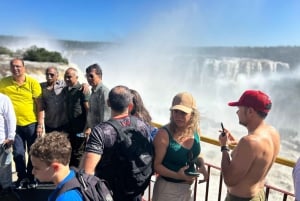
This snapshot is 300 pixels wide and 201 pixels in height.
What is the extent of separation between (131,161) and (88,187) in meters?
0.71

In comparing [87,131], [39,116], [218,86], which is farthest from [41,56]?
[87,131]

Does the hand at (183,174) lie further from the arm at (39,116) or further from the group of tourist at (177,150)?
the arm at (39,116)

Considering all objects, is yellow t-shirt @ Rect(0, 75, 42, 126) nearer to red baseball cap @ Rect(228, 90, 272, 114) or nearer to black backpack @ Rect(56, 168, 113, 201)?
black backpack @ Rect(56, 168, 113, 201)

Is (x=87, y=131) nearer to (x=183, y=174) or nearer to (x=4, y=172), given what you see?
(x=4, y=172)

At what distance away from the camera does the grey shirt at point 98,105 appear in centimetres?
411

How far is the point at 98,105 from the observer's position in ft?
13.5

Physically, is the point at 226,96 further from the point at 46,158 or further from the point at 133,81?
the point at 46,158

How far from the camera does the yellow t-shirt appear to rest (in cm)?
437

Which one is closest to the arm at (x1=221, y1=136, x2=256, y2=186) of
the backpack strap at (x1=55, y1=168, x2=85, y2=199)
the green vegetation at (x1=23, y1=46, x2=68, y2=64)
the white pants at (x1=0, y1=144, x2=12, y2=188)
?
the backpack strap at (x1=55, y1=168, x2=85, y2=199)

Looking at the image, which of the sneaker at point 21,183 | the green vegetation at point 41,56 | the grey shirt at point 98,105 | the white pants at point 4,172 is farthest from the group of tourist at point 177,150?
the green vegetation at point 41,56

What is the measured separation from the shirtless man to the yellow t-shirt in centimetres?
302

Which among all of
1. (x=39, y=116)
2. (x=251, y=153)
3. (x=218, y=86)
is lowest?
(x=218, y=86)

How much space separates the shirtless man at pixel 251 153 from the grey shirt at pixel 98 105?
2.03 metres

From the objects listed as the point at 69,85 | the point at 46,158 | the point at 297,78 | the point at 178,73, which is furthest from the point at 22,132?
the point at 178,73
